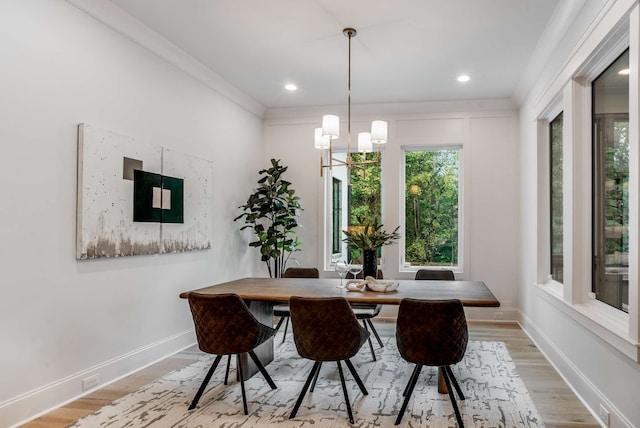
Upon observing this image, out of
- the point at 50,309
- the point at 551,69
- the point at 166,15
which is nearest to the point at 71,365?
the point at 50,309

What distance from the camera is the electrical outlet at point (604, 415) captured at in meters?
2.70

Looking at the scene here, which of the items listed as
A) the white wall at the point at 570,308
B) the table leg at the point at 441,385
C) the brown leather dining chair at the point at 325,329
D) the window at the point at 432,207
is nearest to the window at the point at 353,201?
the window at the point at 432,207

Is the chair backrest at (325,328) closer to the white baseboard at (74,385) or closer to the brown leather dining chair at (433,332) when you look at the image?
the brown leather dining chair at (433,332)

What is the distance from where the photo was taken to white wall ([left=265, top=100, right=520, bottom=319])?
5.86 meters

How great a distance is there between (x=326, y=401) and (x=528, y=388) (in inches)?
60.6

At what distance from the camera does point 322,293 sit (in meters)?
3.39

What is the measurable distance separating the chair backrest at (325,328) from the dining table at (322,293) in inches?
9.9

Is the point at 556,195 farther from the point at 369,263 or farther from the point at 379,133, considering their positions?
the point at 369,263

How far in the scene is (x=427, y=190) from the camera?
622cm

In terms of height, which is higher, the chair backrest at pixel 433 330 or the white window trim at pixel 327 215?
the white window trim at pixel 327 215

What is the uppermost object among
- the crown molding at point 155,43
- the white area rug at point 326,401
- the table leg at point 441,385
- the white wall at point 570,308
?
the crown molding at point 155,43

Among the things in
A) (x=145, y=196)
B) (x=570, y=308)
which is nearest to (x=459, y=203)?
(x=570, y=308)

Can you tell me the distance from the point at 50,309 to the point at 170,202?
4.89ft

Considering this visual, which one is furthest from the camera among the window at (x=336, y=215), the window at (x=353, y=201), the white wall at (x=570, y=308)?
the window at (x=336, y=215)
